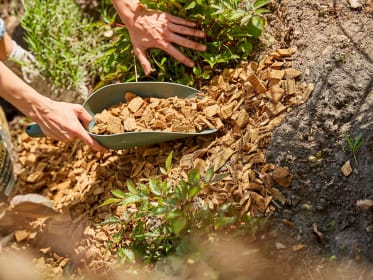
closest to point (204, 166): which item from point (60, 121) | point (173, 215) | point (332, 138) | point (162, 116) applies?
point (162, 116)

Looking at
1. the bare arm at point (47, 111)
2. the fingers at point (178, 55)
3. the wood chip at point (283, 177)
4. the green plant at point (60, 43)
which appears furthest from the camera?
the green plant at point (60, 43)

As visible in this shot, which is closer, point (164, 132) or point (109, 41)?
point (164, 132)

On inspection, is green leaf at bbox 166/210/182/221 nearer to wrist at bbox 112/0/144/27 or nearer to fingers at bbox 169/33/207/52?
fingers at bbox 169/33/207/52

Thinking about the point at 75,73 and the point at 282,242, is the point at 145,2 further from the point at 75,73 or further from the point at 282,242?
the point at 282,242

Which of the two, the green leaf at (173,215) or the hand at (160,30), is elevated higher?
the hand at (160,30)

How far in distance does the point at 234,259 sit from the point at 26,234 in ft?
3.65

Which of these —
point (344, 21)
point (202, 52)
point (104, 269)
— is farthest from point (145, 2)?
point (104, 269)

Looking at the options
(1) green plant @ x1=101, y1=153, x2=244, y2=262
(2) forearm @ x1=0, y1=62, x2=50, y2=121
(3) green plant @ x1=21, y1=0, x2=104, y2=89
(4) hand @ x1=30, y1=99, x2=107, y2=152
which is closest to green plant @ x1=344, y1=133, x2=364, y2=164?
(1) green plant @ x1=101, y1=153, x2=244, y2=262

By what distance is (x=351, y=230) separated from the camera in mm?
1766

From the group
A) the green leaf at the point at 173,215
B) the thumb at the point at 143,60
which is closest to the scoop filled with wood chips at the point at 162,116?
the thumb at the point at 143,60

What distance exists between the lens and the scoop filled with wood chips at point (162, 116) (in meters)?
2.09

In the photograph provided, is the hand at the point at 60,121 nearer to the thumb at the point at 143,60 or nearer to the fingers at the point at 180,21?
the thumb at the point at 143,60

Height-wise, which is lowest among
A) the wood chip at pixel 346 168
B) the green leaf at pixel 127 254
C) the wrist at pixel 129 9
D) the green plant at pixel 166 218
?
the green leaf at pixel 127 254

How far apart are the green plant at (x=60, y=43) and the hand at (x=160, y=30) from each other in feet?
1.29
